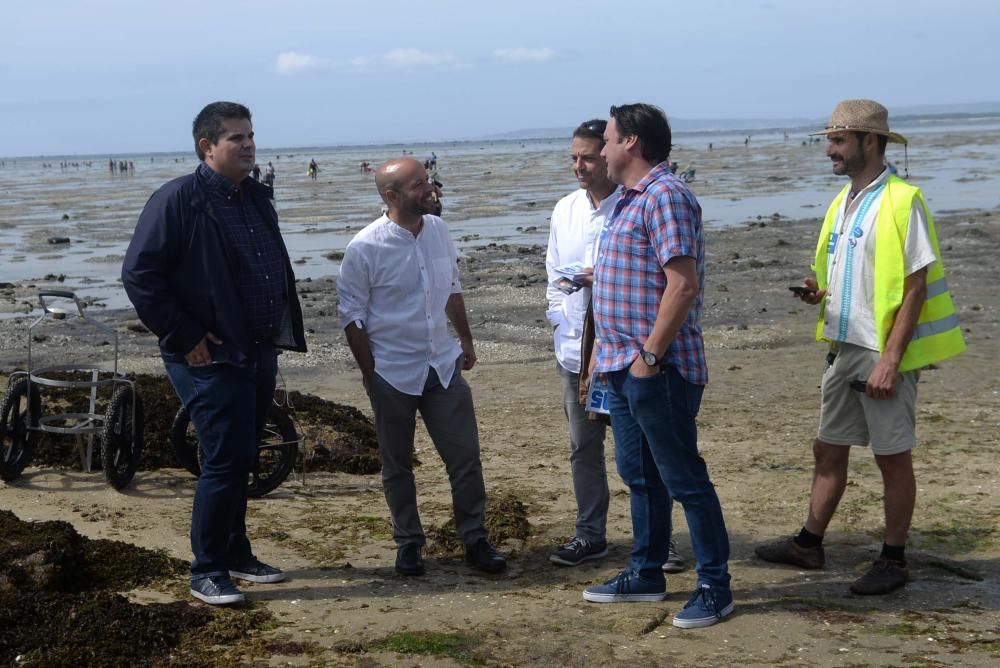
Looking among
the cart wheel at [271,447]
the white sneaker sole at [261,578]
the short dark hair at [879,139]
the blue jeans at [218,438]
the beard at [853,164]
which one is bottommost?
the white sneaker sole at [261,578]

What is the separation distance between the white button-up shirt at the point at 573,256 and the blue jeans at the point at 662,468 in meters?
0.70

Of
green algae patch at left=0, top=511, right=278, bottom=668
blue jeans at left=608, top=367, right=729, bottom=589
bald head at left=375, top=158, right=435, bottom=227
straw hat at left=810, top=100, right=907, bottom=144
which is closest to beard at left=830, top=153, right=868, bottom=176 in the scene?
straw hat at left=810, top=100, right=907, bottom=144

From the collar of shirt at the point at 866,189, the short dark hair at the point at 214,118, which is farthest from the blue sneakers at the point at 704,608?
the short dark hair at the point at 214,118

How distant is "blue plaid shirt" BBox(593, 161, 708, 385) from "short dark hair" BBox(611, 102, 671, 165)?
0.06 metres

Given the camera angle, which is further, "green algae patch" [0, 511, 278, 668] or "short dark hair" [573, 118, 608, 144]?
"short dark hair" [573, 118, 608, 144]

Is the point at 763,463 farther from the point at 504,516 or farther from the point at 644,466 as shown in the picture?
the point at 644,466

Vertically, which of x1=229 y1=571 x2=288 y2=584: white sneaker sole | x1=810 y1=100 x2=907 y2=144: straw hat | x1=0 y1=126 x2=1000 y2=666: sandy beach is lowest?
x1=0 y1=126 x2=1000 y2=666: sandy beach

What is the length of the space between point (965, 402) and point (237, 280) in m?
6.36

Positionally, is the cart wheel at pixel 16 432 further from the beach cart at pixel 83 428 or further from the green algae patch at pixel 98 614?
the green algae patch at pixel 98 614

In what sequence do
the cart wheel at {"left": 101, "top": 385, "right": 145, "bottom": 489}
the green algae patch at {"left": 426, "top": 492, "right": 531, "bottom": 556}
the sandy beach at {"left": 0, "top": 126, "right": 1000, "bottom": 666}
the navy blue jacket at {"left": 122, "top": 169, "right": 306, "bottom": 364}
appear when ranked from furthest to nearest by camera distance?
1. the cart wheel at {"left": 101, "top": 385, "right": 145, "bottom": 489}
2. the green algae patch at {"left": 426, "top": 492, "right": 531, "bottom": 556}
3. the navy blue jacket at {"left": 122, "top": 169, "right": 306, "bottom": 364}
4. the sandy beach at {"left": 0, "top": 126, "right": 1000, "bottom": 666}

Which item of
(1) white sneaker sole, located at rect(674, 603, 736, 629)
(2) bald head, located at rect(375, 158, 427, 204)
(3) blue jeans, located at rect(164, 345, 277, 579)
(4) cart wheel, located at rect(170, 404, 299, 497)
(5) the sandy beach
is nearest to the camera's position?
(5) the sandy beach

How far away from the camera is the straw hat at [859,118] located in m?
4.98

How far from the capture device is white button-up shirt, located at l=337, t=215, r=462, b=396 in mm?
5352

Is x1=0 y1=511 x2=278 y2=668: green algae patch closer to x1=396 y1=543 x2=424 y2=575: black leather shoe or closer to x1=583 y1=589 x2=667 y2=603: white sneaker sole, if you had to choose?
x1=396 y1=543 x2=424 y2=575: black leather shoe
